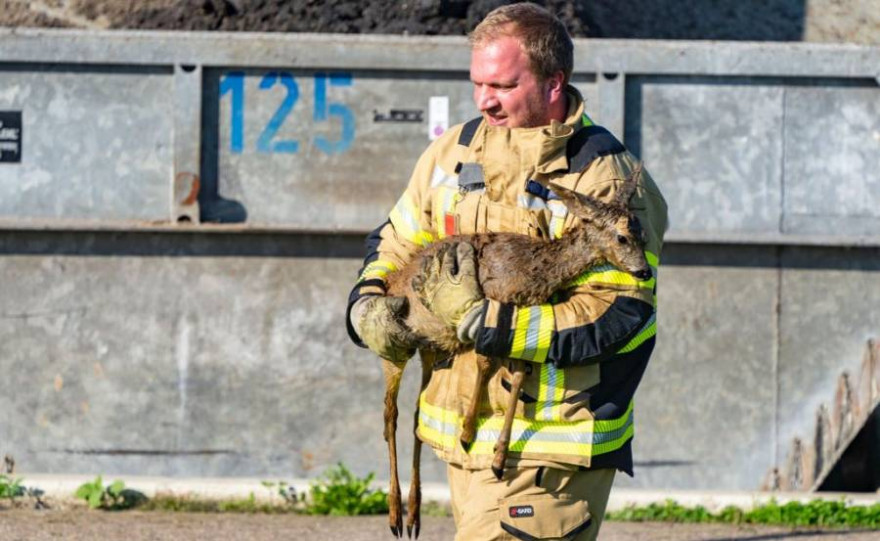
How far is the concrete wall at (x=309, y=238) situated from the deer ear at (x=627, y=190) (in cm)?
387

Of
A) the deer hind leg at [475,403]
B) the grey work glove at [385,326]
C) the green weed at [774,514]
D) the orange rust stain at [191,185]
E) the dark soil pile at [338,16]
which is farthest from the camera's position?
the dark soil pile at [338,16]

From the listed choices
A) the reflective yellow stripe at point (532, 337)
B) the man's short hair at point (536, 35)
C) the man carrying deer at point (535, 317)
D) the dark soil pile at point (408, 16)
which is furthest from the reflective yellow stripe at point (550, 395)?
the dark soil pile at point (408, 16)

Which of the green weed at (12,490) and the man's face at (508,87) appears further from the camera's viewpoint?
the green weed at (12,490)

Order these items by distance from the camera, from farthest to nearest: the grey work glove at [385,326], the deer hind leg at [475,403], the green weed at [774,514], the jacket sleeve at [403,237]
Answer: the green weed at [774,514] → the jacket sleeve at [403,237] → the grey work glove at [385,326] → the deer hind leg at [475,403]

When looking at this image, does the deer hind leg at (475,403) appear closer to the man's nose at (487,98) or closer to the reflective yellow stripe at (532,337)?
the reflective yellow stripe at (532,337)

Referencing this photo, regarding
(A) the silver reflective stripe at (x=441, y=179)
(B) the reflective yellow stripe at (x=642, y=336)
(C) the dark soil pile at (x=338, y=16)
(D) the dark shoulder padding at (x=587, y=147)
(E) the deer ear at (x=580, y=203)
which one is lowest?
(B) the reflective yellow stripe at (x=642, y=336)

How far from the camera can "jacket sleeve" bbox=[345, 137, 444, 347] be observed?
13.9 feet

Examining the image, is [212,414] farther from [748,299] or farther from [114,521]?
[748,299]

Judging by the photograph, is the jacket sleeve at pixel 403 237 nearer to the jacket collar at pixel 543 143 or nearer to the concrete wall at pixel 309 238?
the jacket collar at pixel 543 143

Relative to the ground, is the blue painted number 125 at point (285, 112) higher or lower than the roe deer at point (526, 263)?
higher

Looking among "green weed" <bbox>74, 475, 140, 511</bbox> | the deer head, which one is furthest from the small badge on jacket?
"green weed" <bbox>74, 475, 140, 511</bbox>

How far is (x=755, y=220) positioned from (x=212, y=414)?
3.29 m

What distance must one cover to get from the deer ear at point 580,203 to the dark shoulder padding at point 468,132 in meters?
0.40

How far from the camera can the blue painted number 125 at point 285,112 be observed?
782cm
